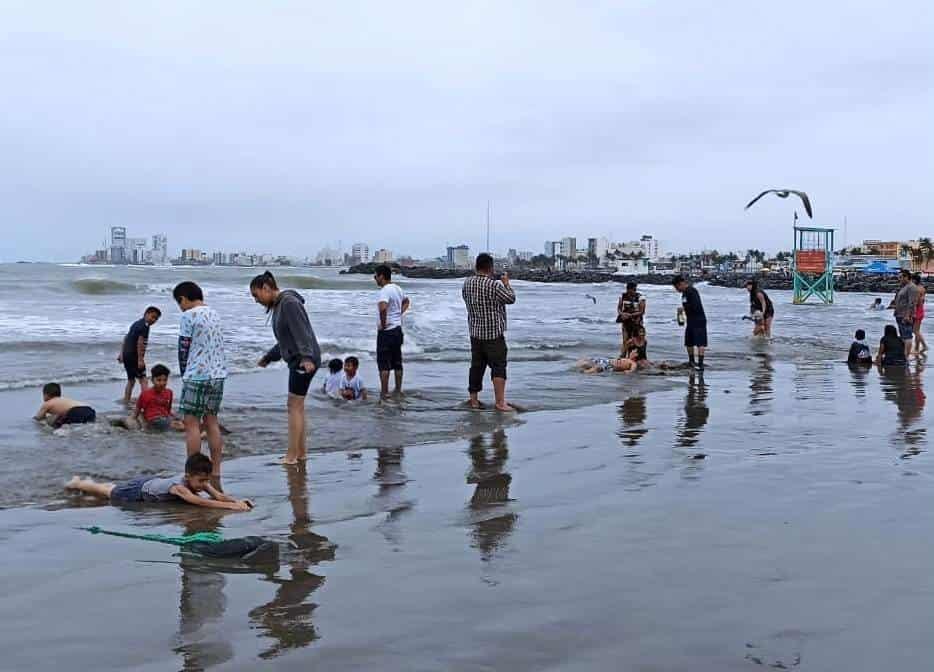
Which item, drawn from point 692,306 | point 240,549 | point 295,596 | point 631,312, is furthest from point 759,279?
point 295,596

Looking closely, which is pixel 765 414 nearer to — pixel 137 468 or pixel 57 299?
pixel 137 468

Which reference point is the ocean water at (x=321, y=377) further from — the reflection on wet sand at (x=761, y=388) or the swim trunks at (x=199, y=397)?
the swim trunks at (x=199, y=397)

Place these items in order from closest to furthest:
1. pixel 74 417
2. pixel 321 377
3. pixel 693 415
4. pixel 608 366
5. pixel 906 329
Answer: pixel 74 417, pixel 693 415, pixel 321 377, pixel 608 366, pixel 906 329

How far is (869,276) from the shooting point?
92.9 metres

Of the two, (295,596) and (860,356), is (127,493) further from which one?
(860,356)

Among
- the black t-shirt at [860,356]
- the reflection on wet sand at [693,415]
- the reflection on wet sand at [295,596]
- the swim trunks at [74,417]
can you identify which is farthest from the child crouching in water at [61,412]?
the black t-shirt at [860,356]

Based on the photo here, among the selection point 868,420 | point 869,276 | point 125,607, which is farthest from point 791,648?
point 869,276

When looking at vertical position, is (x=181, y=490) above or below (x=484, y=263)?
below

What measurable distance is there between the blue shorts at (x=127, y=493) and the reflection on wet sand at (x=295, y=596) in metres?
1.18

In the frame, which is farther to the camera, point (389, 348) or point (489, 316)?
point (389, 348)

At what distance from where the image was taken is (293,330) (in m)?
7.26

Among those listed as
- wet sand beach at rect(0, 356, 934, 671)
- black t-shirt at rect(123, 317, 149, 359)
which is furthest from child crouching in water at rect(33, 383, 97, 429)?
wet sand beach at rect(0, 356, 934, 671)

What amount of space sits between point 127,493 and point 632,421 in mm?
5121

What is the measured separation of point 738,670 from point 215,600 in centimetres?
217
